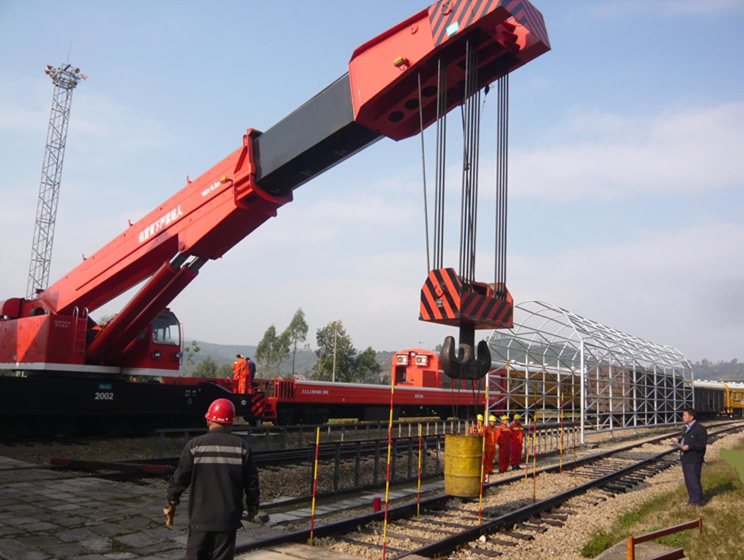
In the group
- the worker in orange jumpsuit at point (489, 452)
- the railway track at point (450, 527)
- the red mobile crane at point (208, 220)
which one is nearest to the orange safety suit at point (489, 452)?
the worker in orange jumpsuit at point (489, 452)

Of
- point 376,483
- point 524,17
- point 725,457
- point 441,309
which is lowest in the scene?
point 376,483

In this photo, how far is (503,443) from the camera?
35.2ft

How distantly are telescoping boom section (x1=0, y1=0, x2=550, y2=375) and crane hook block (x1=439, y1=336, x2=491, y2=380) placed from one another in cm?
267

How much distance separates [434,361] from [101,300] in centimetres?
1691

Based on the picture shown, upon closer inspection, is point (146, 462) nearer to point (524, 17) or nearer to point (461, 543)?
point (461, 543)

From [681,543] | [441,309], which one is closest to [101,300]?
[441,309]

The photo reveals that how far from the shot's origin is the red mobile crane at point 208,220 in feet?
24.7

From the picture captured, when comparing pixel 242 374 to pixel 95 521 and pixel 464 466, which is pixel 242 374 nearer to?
pixel 95 521

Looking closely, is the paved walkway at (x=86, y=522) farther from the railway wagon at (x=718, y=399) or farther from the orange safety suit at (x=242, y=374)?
the railway wagon at (x=718, y=399)

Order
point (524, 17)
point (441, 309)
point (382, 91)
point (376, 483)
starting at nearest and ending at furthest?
point (441, 309) < point (524, 17) < point (382, 91) < point (376, 483)

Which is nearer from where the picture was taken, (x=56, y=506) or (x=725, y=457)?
(x=725, y=457)

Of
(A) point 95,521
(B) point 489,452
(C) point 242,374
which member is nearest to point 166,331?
(C) point 242,374

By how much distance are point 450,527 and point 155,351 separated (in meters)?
9.54

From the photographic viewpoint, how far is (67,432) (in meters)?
13.5
